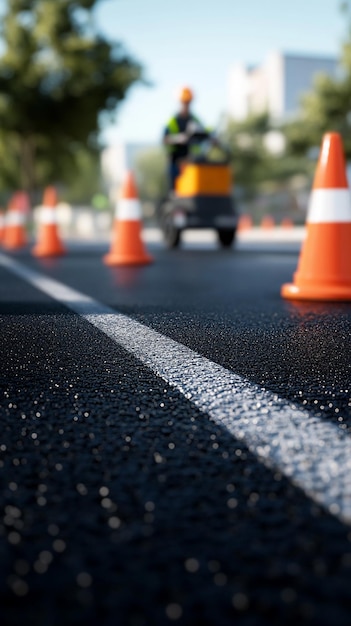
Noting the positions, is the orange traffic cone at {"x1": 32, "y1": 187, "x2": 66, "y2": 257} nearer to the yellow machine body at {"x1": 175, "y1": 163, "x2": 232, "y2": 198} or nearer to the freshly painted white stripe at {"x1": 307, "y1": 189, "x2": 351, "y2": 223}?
the yellow machine body at {"x1": 175, "y1": 163, "x2": 232, "y2": 198}

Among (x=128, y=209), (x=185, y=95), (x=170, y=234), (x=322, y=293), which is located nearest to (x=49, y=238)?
(x=170, y=234)

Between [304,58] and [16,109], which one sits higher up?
[304,58]

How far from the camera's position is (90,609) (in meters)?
1.35

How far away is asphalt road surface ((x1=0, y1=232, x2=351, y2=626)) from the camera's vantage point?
4.58 ft

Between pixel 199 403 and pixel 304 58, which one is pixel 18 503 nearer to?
pixel 199 403

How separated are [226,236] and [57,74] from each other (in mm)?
20637

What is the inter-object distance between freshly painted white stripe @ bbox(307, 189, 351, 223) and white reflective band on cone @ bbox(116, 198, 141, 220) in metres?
4.46

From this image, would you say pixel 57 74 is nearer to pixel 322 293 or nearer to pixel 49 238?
pixel 49 238

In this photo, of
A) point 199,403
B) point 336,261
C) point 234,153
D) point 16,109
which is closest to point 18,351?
point 199,403

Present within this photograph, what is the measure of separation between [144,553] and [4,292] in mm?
5316

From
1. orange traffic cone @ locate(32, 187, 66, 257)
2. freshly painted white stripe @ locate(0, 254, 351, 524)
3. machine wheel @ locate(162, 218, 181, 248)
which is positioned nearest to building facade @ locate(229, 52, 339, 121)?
machine wheel @ locate(162, 218, 181, 248)

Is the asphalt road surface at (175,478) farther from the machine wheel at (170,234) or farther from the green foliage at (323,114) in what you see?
the green foliage at (323,114)

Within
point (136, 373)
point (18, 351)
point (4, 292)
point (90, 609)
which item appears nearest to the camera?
point (90, 609)

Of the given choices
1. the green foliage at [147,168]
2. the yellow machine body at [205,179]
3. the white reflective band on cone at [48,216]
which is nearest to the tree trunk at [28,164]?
the white reflective band on cone at [48,216]
